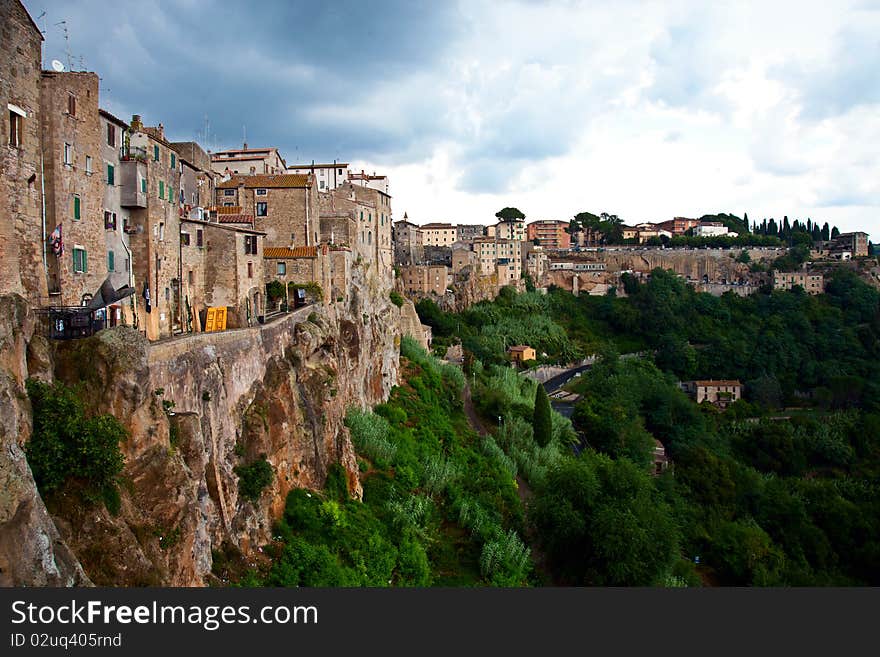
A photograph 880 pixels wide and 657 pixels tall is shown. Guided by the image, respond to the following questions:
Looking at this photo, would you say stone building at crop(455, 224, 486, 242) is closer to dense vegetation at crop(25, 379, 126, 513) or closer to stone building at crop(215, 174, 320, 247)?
stone building at crop(215, 174, 320, 247)

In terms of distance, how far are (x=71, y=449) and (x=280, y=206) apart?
28981mm

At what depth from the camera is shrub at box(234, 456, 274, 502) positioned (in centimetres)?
2220

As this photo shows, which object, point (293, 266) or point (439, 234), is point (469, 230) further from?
point (293, 266)

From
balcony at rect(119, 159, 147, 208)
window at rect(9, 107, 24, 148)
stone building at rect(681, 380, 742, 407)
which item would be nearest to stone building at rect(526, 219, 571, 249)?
stone building at rect(681, 380, 742, 407)

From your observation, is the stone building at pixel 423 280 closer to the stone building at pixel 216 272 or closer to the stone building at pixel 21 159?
the stone building at pixel 216 272

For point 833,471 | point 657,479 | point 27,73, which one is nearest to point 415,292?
point 657,479

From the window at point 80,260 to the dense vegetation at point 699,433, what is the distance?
23.8 metres

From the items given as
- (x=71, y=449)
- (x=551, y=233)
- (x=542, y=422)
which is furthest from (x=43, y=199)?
(x=551, y=233)

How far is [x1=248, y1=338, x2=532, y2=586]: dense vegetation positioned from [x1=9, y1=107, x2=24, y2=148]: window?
14.3 metres

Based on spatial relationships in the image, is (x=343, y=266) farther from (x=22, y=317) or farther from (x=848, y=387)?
(x=848, y=387)

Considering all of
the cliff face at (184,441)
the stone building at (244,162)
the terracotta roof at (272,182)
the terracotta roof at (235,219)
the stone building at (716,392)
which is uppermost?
the stone building at (244,162)

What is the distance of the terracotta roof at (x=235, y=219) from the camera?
37812 millimetres

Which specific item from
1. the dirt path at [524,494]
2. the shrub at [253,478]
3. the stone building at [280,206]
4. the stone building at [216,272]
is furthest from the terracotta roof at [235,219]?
the dirt path at [524,494]

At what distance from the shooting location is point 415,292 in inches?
3438
